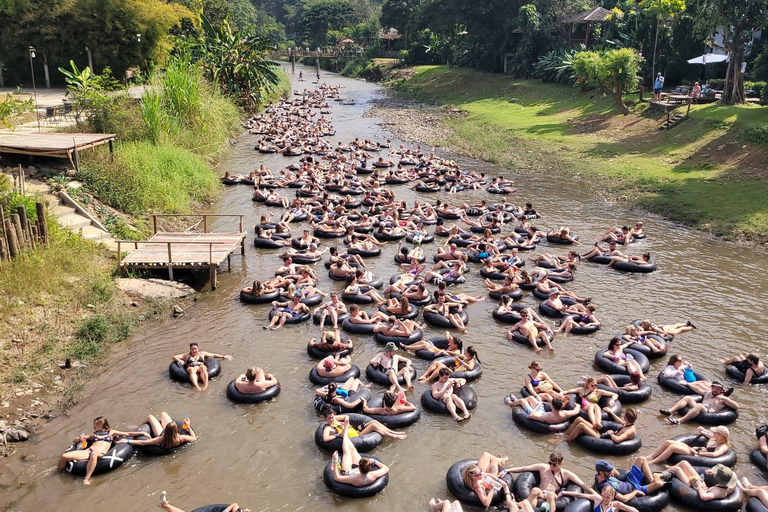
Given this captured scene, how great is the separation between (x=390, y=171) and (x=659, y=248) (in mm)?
14411

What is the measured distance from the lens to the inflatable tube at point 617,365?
14.0m

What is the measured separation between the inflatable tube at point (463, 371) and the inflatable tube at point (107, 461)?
663 cm

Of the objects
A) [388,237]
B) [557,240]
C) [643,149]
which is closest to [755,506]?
[557,240]

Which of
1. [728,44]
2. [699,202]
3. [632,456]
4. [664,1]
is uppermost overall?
[664,1]

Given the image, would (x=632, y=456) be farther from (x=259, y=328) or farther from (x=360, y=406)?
(x=259, y=328)

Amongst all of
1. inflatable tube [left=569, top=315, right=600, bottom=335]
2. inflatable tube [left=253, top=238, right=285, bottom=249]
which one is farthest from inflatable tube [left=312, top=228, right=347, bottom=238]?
inflatable tube [left=569, top=315, right=600, bottom=335]

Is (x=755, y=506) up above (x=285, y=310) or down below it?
below

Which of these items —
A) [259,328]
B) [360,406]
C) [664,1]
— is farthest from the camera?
[664,1]

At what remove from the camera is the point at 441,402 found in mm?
12859

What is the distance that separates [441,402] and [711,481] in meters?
4.95

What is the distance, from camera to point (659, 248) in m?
22.0

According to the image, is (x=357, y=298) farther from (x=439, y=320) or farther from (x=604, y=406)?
(x=604, y=406)

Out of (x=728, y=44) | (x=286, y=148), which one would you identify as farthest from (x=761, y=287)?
(x=286, y=148)

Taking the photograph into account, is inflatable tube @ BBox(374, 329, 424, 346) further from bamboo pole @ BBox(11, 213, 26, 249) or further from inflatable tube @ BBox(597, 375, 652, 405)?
bamboo pole @ BBox(11, 213, 26, 249)
